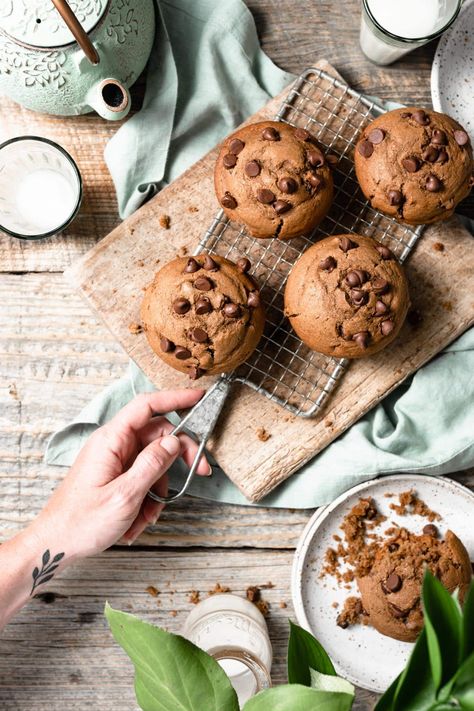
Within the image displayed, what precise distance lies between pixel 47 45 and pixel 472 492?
65.8 inches

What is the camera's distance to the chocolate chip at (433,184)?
6.29 feet

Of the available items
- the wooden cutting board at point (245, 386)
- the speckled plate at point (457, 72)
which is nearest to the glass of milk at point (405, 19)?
the speckled plate at point (457, 72)

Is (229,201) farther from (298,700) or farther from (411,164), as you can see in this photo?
(298,700)

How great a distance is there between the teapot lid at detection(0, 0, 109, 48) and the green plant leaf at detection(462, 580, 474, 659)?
5.01ft

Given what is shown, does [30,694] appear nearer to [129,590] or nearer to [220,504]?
[129,590]

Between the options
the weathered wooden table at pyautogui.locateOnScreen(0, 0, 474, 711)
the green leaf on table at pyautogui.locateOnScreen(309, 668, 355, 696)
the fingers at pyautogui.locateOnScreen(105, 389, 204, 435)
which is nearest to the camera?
the green leaf on table at pyautogui.locateOnScreen(309, 668, 355, 696)

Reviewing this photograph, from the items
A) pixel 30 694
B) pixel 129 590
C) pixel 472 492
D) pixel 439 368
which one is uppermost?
pixel 439 368

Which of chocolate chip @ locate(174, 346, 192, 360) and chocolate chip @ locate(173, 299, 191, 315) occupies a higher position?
chocolate chip @ locate(173, 299, 191, 315)

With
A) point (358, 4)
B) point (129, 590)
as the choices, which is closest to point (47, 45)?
point (358, 4)

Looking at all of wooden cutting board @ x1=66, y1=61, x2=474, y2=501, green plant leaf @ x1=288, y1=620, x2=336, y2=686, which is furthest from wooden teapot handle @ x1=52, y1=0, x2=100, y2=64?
green plant leaf @ x1=288, y1=620, x2=336, y2=686

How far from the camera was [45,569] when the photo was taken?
2078 millimetres

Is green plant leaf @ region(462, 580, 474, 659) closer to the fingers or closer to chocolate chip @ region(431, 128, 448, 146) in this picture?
the fingers

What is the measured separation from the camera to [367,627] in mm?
2205

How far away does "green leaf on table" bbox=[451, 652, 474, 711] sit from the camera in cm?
102
